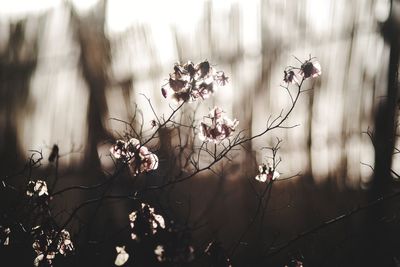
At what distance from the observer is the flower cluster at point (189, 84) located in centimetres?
329

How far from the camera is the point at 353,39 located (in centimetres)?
610

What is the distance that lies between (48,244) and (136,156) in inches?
47.7

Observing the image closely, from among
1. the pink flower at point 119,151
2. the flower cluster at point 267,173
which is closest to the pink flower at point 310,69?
the flower cluster at point 267,173

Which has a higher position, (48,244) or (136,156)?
(136,156)

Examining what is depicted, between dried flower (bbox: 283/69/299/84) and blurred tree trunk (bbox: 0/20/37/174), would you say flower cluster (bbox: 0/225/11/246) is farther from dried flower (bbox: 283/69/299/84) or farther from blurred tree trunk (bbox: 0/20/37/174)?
blurred tree trunk (bbox: 0/20/37/174)

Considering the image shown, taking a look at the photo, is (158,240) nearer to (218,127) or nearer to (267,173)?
(218,127)

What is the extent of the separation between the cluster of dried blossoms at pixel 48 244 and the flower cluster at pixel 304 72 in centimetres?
270

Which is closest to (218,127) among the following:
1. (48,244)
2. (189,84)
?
(189,84)

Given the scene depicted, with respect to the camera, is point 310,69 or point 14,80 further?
point 14,80

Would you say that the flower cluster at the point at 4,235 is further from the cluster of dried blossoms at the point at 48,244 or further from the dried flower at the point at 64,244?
the dried flower at the point at 64,244

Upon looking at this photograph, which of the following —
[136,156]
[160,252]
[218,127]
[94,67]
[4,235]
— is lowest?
[4,235]

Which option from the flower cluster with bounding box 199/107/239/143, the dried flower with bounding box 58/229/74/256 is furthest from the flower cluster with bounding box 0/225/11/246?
the flower cluster with bounding box 199/107/239/143

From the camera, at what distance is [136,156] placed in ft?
10.8

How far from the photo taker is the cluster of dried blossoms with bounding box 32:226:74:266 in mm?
3230
